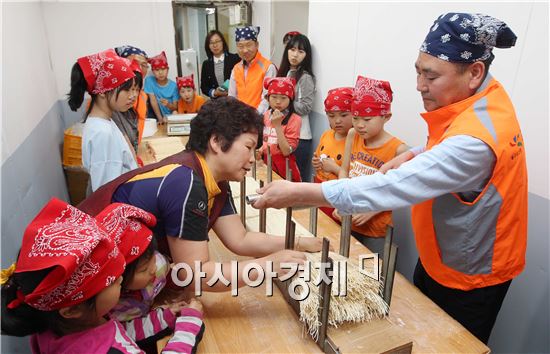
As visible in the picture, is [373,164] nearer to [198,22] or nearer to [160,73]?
[160,73]

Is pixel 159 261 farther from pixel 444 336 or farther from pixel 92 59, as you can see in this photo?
pixel 92 59

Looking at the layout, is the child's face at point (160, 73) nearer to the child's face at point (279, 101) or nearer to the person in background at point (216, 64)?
the person in background at point (216, 64)

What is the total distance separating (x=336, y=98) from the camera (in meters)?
2.10

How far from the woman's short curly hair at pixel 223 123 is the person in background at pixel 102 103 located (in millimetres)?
731

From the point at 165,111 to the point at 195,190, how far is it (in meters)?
2.99

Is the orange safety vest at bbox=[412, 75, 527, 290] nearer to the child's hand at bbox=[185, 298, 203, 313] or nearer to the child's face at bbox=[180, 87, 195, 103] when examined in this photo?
the child's hand at bbox=[185, 298, 203, 313]

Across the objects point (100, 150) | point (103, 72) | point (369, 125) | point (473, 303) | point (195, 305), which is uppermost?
point (103, 72)

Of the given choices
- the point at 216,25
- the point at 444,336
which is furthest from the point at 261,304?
the point at 216,25

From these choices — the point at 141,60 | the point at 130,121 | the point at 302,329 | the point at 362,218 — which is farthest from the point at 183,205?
the point at 141,60

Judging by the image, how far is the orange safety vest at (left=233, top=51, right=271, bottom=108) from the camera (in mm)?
3236

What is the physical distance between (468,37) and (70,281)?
120cm

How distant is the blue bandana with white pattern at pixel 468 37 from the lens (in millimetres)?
1013

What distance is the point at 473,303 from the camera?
50.1 inches

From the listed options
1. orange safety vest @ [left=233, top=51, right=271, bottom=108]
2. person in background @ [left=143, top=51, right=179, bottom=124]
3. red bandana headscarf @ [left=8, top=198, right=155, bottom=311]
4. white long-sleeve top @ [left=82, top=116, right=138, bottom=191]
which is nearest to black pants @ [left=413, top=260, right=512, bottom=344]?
red bandana headscarf @ [left=8, top=198, right=155, bottom=311]
